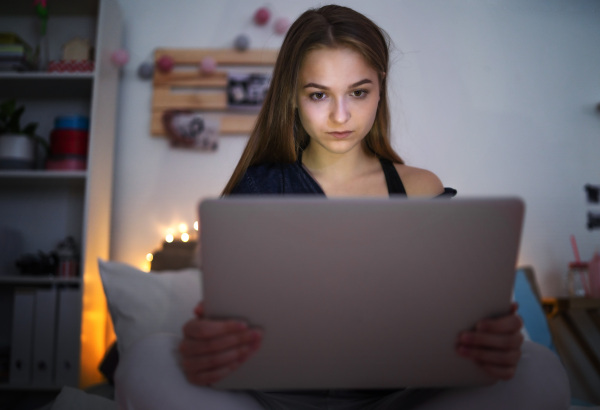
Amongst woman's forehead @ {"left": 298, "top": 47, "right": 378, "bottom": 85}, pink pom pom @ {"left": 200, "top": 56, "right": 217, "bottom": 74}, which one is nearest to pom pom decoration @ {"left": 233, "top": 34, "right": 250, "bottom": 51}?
pink pom pom @ {"left": 200, "top": 56, "right": 217, "bottom": 74}

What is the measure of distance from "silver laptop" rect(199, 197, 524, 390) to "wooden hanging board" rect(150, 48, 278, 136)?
65.8 inches

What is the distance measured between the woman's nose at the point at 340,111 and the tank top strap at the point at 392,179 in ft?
0.70

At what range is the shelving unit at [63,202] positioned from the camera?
180cm

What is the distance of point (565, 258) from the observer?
207cm

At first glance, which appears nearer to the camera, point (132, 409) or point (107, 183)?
point (132, 409)

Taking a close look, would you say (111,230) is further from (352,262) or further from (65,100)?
(352,262)

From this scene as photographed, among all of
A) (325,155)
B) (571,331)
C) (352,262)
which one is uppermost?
(325,155)

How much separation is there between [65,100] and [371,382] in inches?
84.7

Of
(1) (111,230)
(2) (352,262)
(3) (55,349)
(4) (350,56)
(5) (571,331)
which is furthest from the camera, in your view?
(1) (111,230)

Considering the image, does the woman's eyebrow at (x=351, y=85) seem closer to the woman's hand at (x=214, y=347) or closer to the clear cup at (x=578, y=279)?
the woman's hand at (x=214, y=347)

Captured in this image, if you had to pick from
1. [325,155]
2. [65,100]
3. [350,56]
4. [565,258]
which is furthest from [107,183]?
[565,258]

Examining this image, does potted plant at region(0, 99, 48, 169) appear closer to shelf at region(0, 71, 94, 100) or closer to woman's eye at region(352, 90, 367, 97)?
shelf at region(0, 71, 94, 100)

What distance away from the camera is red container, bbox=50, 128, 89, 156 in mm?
1942

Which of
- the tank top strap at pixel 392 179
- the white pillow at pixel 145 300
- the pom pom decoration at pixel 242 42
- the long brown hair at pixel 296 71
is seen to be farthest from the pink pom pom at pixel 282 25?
the white pillow at pixel 145 300
